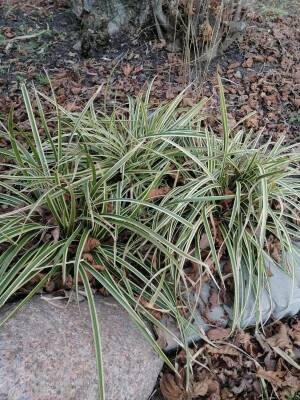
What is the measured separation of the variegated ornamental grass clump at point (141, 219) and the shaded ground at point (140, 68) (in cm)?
73

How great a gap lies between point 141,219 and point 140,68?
1727 millimetres

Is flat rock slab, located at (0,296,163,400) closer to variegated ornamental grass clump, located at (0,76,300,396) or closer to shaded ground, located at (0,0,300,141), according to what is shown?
variegated ornamental grass clump, located at (0,76,300,396)

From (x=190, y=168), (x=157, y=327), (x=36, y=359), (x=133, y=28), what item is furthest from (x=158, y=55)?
(x=36, y=359)

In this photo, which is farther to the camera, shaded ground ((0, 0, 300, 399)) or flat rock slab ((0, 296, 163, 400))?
shaded ground ((0, 0, 300, 399))

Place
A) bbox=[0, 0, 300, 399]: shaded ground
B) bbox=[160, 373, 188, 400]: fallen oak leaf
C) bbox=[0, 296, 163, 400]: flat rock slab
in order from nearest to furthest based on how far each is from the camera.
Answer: bbox=[0, 296, 163, 400]: flat rock slab → bbox=[160, 373, 188, 400]: fallen oak leaf → bbox=[0, 0, 300, 399]: shaded ground

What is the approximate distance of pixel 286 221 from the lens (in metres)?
2.35

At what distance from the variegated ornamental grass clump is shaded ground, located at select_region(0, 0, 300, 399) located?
2.40 feet

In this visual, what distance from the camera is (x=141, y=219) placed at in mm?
2137

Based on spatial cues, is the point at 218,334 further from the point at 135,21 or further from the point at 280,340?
the point at 135,21

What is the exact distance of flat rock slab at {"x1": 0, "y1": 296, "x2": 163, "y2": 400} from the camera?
1528 mm

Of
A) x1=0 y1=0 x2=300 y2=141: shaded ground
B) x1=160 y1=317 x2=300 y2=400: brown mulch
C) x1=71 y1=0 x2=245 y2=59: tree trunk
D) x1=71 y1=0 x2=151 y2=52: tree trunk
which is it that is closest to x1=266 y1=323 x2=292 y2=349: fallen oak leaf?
x1=160 y1=317 x2=300 y2=400: brown mulch

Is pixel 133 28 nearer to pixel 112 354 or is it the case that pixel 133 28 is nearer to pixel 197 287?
pixel 197 287

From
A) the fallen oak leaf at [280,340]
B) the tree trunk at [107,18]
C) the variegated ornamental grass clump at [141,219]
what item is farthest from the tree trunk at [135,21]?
the fallen oak leaf at [280,340]

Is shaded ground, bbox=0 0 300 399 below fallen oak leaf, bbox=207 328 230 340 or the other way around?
the other way around
